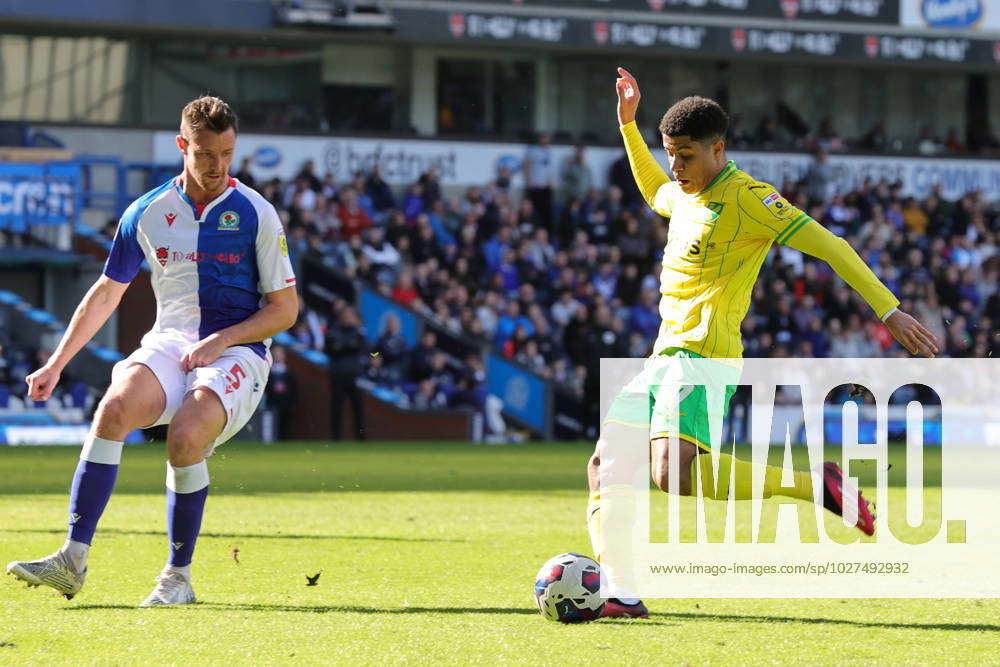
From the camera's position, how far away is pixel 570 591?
6.29 metres

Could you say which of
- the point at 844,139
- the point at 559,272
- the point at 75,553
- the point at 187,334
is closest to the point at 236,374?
the point at 187,334

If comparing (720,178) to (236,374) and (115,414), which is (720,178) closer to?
(236,374)

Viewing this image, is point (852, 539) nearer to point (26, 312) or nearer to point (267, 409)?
point (267, 409)

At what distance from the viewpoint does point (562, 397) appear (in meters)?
22.2

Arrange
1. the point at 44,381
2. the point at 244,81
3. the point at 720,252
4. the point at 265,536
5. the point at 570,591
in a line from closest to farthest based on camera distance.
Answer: the point at 570,591
the point at 720,252
the point at 44,381
the point at 265,536
the point at 244,81

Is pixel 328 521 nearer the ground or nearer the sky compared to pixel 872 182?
nearer the ground

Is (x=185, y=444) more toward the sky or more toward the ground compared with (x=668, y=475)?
more toward the sky

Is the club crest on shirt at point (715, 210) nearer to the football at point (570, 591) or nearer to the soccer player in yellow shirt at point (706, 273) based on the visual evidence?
the soccer player in yellow shirt at point (706, 273)

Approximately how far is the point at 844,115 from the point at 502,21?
8.88 meters

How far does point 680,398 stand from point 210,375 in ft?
6.47

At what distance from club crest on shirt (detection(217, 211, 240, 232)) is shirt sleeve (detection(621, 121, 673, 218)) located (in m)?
1.82

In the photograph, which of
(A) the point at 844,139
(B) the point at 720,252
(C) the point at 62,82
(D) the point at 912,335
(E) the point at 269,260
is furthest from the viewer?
(A) the point at 844,139

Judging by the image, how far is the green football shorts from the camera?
6414 mm

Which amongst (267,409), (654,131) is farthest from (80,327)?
(654,131)
